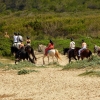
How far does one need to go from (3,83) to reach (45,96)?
420 cm

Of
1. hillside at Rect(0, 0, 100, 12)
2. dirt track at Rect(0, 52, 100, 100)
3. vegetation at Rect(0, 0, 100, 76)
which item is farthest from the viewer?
hillside at Rect(0, 0, 100, 12)

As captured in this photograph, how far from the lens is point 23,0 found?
108250 mm

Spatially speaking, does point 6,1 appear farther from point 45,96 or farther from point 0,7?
point 45,96

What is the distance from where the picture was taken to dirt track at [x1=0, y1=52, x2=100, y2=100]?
1383 cm

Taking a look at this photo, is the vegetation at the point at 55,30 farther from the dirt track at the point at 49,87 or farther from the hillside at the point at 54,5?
the hillside at the point at 54,5

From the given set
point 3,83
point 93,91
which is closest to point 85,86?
point 93,91

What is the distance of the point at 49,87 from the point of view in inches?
624

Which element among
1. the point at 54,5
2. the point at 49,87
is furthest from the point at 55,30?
the point at 54,5

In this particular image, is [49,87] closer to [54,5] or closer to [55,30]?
[55,30]

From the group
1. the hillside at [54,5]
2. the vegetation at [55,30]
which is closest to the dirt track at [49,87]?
the vegetation at [55,30]

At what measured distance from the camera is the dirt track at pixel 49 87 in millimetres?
13826

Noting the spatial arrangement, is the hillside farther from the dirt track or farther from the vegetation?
the dirt track

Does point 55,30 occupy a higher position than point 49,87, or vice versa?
point 49,87

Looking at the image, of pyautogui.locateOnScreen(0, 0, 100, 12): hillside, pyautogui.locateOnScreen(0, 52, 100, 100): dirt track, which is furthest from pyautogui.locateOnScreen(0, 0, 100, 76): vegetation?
pyautogui.locateOnScreen(0, 0, 100, 12): hillside
